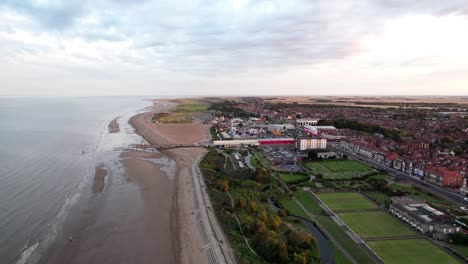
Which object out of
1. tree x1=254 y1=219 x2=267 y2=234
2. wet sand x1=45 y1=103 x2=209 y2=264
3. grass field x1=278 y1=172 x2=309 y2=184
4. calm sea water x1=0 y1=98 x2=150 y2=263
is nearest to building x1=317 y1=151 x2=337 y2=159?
grass field x1=278 y1=172 x2=309 y2=184

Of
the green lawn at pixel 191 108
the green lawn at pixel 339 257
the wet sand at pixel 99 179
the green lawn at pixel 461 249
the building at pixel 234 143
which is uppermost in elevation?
the green lawn at pixel 191 108

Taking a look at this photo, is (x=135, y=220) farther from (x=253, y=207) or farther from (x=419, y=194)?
(x=419, y=194)

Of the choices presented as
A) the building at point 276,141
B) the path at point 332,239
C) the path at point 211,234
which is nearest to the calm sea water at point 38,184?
the path at point 211,234

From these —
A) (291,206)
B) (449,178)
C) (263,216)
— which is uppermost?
(449,178)

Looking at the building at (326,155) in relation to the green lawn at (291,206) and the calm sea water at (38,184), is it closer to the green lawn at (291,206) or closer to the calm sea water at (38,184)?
the green lawn at (291,206)

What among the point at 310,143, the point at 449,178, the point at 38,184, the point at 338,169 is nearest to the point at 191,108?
the point at 310,143
